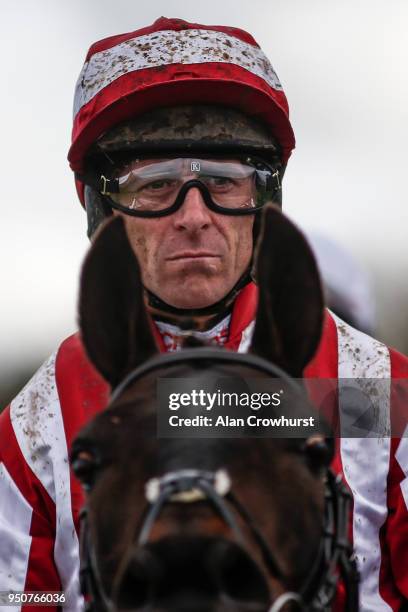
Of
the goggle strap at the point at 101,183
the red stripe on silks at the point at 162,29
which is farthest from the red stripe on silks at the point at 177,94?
the red stripe on silks at the point at 162,29

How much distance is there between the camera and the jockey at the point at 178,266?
3.02m

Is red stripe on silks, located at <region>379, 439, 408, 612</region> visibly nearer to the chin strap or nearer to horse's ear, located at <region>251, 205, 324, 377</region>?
the chin strap

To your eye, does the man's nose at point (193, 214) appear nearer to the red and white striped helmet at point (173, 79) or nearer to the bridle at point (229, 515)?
the red and white striped helmet at point (173, 79)

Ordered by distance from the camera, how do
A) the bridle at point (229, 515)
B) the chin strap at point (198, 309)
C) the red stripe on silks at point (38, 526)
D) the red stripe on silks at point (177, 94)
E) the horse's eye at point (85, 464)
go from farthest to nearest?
the red stripe on silks at point (177, 94), the chin strap at point (198, 309), the red stripe on silks at point (38, 526), the horse's eye at point (85, 464), the bridle at point (229, 515)

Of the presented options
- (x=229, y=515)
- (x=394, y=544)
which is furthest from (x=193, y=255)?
(x=229, y=515)

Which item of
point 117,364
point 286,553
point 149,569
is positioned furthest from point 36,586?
point 149,569

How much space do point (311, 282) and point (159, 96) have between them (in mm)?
1549

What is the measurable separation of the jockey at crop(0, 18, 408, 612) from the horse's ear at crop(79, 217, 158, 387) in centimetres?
68

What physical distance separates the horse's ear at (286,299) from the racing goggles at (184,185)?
1.14 metres

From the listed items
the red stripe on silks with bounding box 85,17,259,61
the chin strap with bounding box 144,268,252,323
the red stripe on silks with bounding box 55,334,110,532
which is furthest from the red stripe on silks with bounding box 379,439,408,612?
the red stripe on silks with bounding box 85,17,259,61

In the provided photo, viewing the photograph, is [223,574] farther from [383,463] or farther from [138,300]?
[383,463]

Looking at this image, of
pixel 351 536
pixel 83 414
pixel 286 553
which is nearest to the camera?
pixel 286 553

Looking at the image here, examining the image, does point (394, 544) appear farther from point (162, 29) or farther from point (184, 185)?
point (162, 29)

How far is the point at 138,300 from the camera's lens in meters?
2.18
